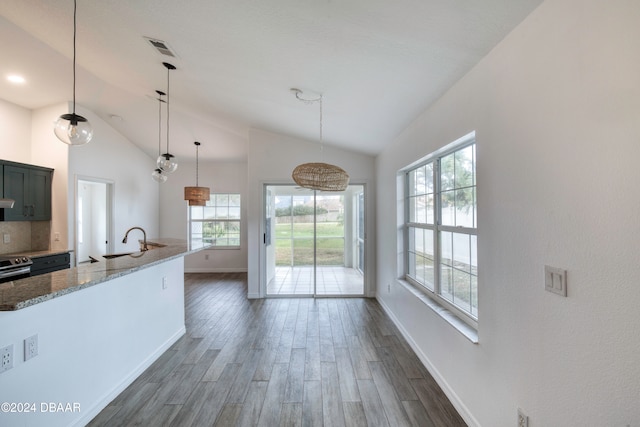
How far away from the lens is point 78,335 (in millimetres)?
1874

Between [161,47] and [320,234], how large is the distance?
16.1 ft

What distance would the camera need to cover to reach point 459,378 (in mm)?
2051

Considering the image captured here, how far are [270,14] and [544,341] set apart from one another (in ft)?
7.34

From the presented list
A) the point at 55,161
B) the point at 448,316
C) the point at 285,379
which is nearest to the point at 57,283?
the point at 285,379

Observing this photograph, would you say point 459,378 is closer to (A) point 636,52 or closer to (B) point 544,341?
(B) point 544,341

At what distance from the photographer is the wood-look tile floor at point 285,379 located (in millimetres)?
2010

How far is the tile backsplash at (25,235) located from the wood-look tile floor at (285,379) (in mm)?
2808

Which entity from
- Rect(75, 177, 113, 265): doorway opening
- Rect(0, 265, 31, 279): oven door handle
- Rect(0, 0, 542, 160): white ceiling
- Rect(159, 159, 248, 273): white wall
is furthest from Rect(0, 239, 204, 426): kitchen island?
Rect(159, 159, 248, 273): white wall

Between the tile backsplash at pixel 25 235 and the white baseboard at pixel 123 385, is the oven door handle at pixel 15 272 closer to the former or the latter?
the tile backsplash at pixel 25 235

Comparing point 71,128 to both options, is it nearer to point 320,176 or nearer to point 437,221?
point 320,176

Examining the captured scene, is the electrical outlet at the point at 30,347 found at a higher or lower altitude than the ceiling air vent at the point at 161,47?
lower

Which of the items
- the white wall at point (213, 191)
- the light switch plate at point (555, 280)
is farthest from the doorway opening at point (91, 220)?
the light switch plate at point (555, 280)

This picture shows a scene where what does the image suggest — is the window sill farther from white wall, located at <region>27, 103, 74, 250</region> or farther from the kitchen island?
white wall, located at <region>27, 103, 74, 250</region>

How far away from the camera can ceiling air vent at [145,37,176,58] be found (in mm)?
2418
